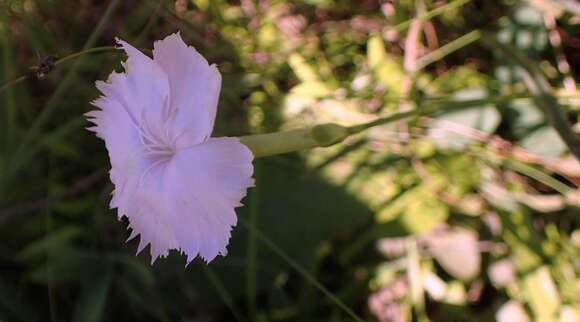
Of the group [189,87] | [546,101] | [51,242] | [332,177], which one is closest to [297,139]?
[189,87]

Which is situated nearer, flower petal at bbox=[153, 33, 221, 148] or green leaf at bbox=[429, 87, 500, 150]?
flower petal at bbox=[153, 33, 221, 148]

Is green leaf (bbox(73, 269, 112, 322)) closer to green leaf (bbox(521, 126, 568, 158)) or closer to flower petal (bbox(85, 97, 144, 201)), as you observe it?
flower petal (bbox(85, 97, 144, 201))

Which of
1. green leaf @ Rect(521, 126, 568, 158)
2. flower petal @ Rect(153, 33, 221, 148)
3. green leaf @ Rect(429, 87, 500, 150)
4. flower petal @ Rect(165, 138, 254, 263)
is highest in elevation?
green leaf @ Rect(429, 87, 500, 150)

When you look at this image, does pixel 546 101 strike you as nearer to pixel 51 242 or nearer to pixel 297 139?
pixel 297 139

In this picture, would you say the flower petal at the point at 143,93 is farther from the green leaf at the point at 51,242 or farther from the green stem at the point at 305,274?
the green leaf at the point at 51,242

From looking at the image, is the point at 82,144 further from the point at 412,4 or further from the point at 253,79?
the point at 412,4

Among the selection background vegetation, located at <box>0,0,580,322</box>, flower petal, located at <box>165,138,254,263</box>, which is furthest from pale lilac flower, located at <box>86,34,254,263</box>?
background vegetation, located at <box>0,0,580,322</box>
